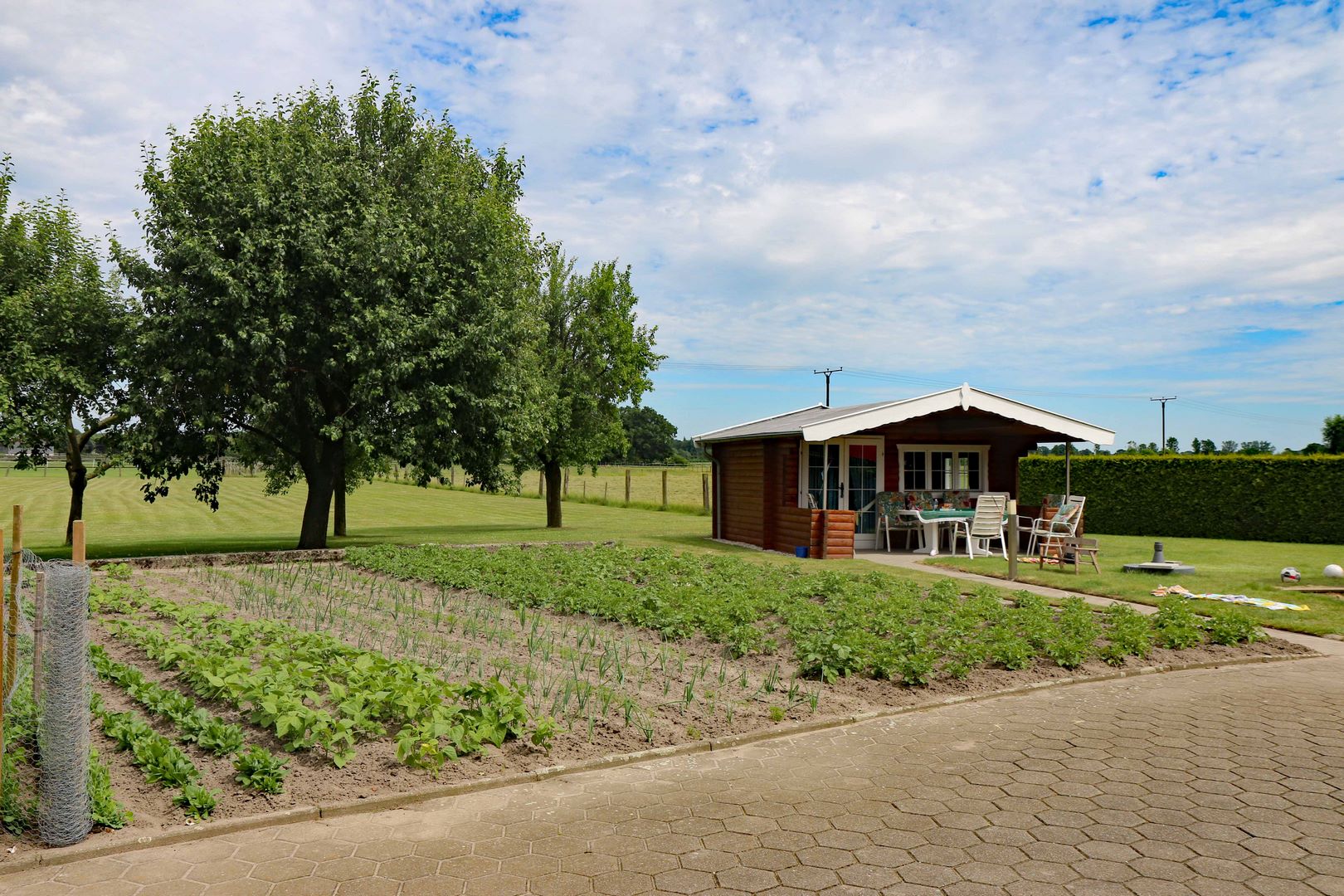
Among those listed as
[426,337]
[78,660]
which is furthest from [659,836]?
[426,337]

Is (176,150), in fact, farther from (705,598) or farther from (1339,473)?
(1339,473)

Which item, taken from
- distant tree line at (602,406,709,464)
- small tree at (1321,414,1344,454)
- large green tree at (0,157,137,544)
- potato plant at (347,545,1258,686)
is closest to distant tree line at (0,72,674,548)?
large green tree at (0,157,137,544)

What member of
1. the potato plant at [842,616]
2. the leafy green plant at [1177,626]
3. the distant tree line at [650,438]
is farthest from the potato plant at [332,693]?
the distant tree line at [650,438]

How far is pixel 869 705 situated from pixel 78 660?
4776 millimetres

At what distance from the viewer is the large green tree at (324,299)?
15.4 metres

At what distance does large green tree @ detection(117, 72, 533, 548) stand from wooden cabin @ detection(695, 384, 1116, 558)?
5.29 meters

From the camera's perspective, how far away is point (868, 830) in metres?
4.11

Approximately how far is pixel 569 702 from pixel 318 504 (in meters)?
13.9

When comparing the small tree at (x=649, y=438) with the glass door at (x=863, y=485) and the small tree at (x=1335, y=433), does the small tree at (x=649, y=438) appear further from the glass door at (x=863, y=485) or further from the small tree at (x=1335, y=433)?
the glass door at (x=863, y=485)

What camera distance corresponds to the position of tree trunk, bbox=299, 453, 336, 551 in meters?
18.2

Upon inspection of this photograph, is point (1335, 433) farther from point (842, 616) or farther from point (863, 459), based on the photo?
point (842, 616)

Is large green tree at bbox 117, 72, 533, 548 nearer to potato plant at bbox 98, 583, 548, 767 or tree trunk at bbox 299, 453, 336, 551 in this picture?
tree trunk at bbox 299, 453, 336, 551

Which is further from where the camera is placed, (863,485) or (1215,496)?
(1215,496)

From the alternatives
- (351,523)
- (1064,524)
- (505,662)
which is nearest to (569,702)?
(505,662)
